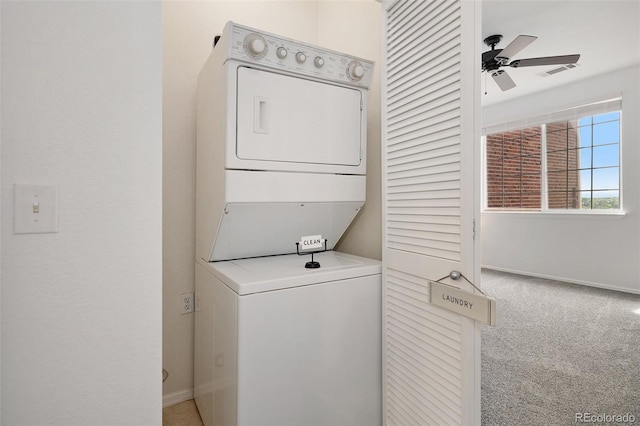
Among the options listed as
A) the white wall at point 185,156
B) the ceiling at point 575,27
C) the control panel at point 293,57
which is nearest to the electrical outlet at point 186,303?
the white wall at point 185,156

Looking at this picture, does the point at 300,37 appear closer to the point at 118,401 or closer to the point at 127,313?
the point at 127,313

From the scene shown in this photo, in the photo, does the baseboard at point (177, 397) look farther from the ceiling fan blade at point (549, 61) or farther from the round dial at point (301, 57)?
the ceiling fan blade at point (549, 61)

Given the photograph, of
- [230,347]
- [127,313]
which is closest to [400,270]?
[230,347]

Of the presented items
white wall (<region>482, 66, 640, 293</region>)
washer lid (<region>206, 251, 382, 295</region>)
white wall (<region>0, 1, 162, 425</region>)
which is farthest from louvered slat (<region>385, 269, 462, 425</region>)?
white wall (<region>482, 66, 640, 293</region>)

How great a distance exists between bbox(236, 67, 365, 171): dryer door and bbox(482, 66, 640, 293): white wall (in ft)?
6.86

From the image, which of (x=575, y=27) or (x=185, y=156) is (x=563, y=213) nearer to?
(x=575, y=27)

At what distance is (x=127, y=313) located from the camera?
903 millimetres

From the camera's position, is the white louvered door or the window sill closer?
the white louvered door

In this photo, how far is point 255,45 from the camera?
1374 millimetres

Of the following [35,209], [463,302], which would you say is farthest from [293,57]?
[463,302]

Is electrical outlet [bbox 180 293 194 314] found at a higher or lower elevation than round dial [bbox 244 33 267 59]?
lower

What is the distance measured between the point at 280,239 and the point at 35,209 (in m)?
1.14

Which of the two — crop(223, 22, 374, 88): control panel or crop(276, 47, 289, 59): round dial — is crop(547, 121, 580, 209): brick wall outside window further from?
crop(276, 47, 289, 59): round dial

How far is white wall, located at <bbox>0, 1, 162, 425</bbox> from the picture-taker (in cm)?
78
